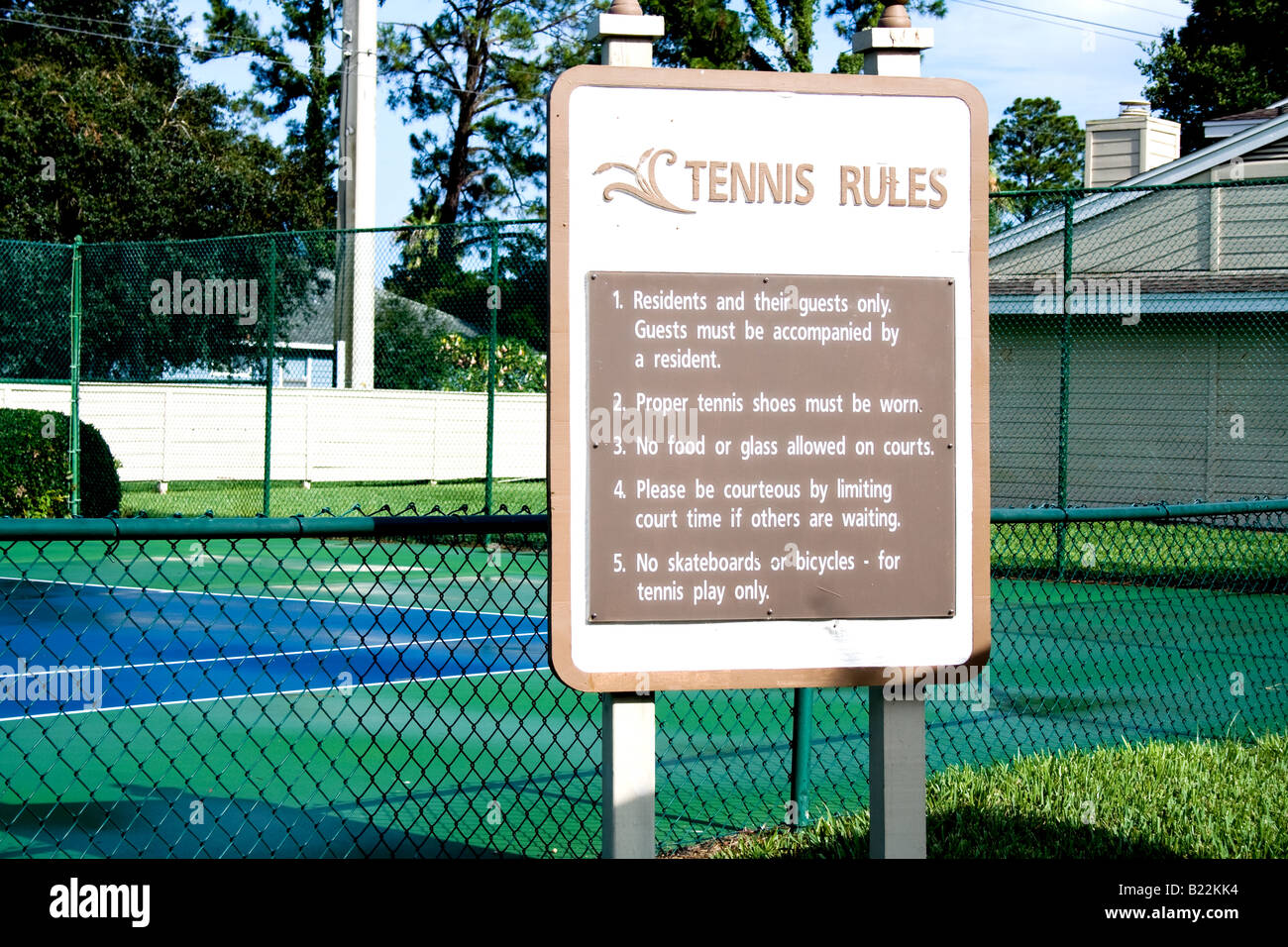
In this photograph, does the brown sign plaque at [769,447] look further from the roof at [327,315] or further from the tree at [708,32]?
the tree at [708,32]

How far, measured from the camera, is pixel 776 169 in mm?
3725

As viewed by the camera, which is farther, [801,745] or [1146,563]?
[1146,563]

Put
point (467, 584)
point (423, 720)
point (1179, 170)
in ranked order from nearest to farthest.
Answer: point (423, 720) → point (467, 584) → point (1179, 170)

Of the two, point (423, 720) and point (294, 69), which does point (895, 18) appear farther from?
point (294, 69)

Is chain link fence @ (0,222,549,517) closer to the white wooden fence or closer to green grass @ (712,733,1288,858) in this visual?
the white wooden fence

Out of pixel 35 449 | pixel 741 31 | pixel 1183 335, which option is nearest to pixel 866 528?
pixel 35 449

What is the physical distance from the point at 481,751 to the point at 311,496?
1650 centimetres

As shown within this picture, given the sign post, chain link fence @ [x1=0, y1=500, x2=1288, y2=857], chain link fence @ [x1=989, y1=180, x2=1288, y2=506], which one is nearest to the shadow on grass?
chain link fence @ [x1=0, y1=500, x2=1288, y2=857]

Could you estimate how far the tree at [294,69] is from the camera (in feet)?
129

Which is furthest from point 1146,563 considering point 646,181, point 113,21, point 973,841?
point 113,21

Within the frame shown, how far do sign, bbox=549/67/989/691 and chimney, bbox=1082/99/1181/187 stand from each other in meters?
19.6

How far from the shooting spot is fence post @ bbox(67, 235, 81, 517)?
642 inches

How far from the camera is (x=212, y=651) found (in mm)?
9062

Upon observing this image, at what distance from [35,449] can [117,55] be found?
27.2 meters
